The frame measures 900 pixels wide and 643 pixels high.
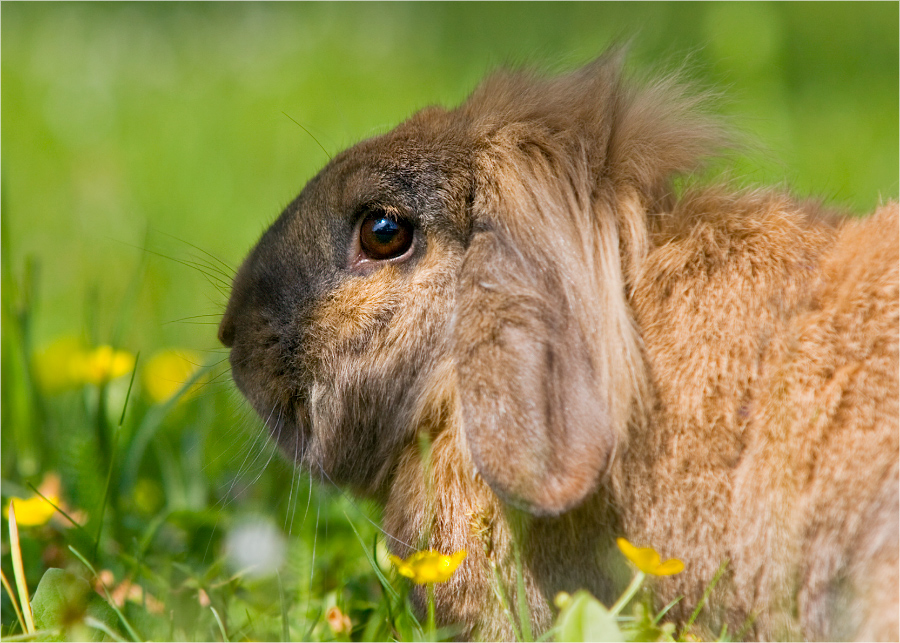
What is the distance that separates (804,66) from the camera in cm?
667

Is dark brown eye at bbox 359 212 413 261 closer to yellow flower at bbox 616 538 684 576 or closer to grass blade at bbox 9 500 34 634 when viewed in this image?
yellow flower at bbox 616 538 684 576

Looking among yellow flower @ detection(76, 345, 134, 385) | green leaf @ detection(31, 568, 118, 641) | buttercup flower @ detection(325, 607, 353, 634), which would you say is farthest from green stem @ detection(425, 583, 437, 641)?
yellow flower @ detection(76, 345, 134, 385)

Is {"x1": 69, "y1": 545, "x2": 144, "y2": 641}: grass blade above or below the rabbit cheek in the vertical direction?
below

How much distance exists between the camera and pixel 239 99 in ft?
23.8

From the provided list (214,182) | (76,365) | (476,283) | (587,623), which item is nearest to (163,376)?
(76,365)

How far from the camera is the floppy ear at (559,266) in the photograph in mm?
2090

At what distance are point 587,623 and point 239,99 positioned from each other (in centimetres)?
616

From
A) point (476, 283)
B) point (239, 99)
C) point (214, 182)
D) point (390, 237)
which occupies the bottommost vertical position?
point (476, 283)

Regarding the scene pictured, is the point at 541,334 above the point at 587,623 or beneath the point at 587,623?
above

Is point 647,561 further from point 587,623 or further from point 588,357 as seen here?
point 588,357

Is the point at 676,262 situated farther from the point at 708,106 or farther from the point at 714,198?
the point at 708,106

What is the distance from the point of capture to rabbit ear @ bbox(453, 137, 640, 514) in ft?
6.81

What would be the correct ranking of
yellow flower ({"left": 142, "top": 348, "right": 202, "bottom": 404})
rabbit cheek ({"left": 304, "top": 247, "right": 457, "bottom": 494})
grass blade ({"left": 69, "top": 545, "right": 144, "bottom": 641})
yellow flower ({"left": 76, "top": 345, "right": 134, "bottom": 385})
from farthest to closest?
yellow flower ({"left": 142, "top": 348, "right": 202, "bottom": 404})
yellow flower ({"left": 76, "top": 345, "right": 134, "bottom": 385})
rabbit cheek ({"left": 304, "top": 247, "right": 457, "bottom": 494})
grass blade ({"left": 69, "top": 545, "right": 144, "bottom": 641})

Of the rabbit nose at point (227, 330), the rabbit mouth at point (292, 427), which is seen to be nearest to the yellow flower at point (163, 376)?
the rabbit nose at point (227, 330)
